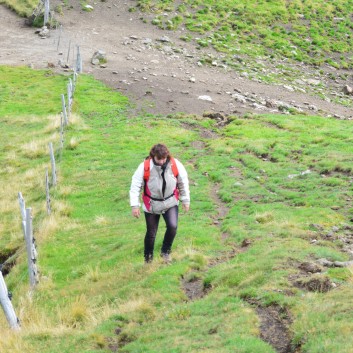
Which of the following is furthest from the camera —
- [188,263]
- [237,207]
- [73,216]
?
[73,216]

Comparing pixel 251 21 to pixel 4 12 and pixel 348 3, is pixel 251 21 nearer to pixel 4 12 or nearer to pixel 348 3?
pixel 348 3

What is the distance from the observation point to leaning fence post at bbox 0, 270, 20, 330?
9.84 meters

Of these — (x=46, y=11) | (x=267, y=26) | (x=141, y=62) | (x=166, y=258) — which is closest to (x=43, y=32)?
(x=46, y=11)

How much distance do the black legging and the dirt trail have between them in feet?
75.4

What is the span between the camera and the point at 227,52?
1907 inches

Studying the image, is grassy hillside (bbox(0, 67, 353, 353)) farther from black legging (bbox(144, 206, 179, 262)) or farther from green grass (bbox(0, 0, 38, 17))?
green grass (bbox(0, 0, 38, 17))

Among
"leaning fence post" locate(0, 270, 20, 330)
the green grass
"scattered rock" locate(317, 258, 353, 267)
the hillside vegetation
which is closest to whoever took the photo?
the hillside vegetation

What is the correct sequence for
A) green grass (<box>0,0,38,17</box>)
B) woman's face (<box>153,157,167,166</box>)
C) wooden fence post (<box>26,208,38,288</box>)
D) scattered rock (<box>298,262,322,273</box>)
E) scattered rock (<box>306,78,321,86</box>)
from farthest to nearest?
green grass (<box>0,0,38,17</box>) → scattered rock (<box>306,78,321,86</box>) → wooden fence post (<box>26,208,38,288</box>) → woman's face (<box>153,157,167,166</box>) → scattered rock (<box>298,262,322,273</box>)

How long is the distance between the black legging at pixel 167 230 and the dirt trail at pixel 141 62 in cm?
2299

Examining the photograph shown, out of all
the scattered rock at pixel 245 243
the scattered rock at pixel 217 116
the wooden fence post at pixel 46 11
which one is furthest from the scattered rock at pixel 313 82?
the scattered rock at pixel 245 243

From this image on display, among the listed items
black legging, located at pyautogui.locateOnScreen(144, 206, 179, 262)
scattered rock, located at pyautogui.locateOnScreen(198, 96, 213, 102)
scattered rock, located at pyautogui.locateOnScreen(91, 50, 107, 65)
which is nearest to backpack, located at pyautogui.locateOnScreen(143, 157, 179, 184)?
black legging, located at pyautogui.locateOnScreen(144, 206, 179, 262)

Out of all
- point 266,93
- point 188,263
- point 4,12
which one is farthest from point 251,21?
point 188,263

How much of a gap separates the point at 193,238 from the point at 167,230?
86.4 inches

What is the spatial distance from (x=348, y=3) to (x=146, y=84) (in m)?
35.5
